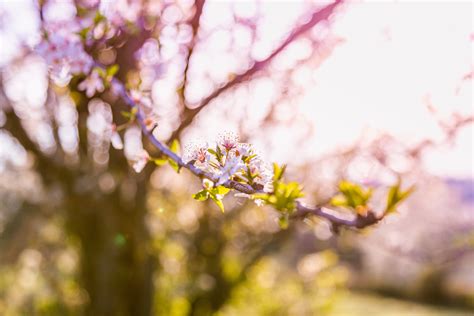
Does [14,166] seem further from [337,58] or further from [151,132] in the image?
[151,132]

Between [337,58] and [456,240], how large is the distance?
207 cm

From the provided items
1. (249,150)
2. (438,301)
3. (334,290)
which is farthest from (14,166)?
(438,301)

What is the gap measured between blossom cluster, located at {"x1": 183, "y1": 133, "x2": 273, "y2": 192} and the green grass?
12.7 m

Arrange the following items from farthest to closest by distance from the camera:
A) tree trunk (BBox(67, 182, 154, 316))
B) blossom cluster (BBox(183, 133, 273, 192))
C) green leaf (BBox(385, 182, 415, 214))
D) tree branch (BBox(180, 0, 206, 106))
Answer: tree trunk (BBox(67, 182, 154, 316)), tree branch (BBox(180, 0, 206, 106)), blossom cluster (BBox(183, 133, 273, 192)), green leaf (BBox(385, 182, 415, 214))

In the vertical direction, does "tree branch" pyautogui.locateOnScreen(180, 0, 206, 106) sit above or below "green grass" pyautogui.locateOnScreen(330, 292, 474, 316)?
above

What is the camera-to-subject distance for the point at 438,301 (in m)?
17.1

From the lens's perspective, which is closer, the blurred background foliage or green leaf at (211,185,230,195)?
green leaf at (211,185,230,195)

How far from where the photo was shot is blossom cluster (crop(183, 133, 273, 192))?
1.58m

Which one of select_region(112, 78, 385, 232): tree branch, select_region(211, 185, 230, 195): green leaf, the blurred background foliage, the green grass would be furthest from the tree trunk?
the green grass

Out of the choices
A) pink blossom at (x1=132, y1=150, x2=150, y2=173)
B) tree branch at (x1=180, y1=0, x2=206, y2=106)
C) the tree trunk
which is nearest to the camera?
pink blossom at (x1=132, y1=150, x2=150, y2=173)

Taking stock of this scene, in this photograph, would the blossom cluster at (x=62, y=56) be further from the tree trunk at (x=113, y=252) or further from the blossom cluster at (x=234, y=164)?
the tree trunk at (x=113, y=252)

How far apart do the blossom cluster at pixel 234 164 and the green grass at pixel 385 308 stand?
41.7ft

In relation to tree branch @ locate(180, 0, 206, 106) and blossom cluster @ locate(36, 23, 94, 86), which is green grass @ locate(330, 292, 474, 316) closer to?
tree branch @ locate(180, 0, 206, 106)

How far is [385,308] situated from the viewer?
16.0 metres
